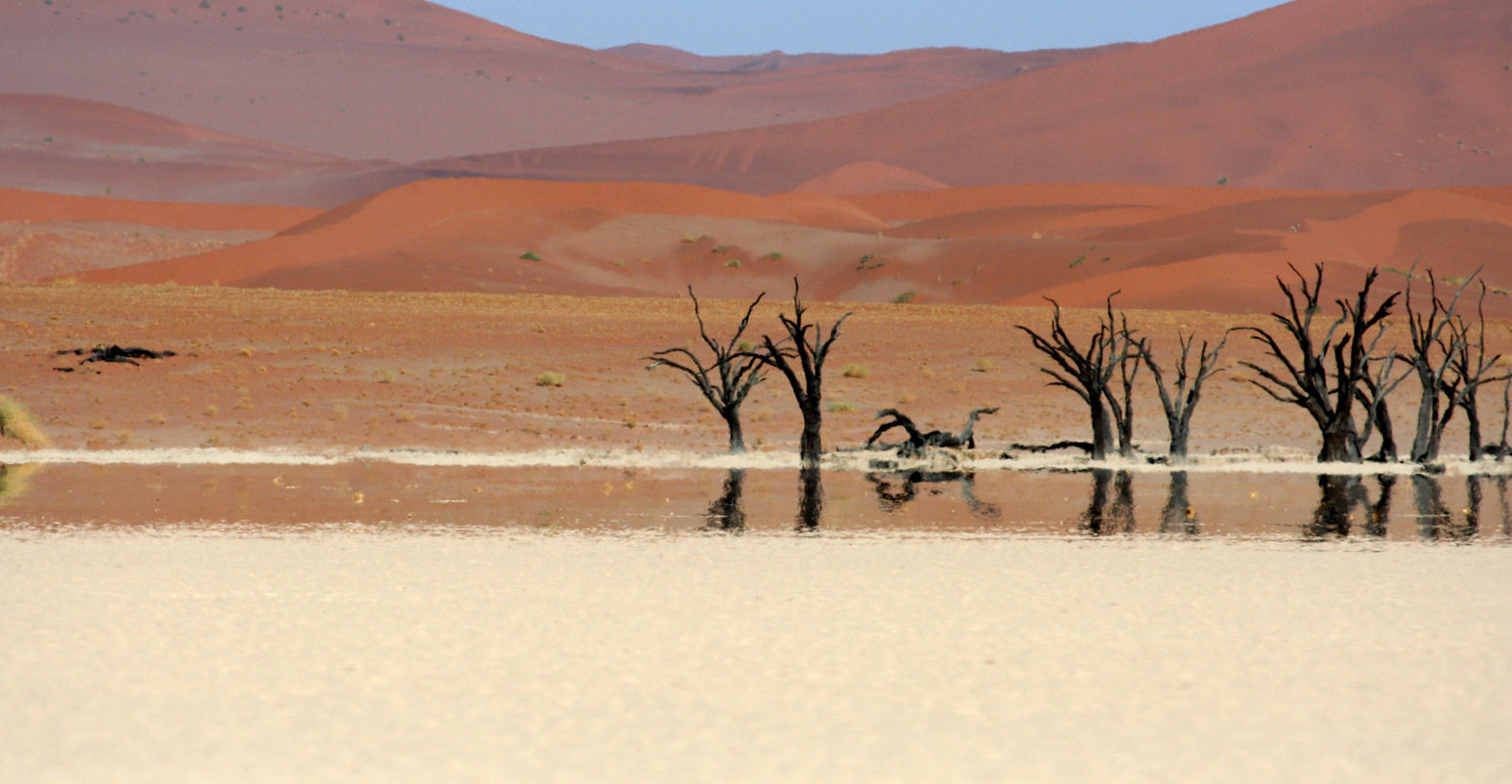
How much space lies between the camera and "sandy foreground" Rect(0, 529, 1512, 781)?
7133mm

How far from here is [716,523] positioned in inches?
591

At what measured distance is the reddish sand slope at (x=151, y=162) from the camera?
127 meters

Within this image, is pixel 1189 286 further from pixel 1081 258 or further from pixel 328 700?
pixel 328 700

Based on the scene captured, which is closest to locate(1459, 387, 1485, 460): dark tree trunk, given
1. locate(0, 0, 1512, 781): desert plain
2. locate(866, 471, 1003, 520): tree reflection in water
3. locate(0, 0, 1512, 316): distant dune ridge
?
locate(0, 0, 1512, 781): desert plain

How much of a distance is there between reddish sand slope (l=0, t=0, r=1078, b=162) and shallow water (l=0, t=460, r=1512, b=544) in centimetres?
13094

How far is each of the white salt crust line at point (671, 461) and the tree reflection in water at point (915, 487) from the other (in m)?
0.60

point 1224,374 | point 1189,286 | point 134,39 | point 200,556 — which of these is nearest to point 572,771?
point 200,556

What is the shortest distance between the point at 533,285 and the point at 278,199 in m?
74.6

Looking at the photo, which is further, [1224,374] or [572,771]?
[1224,374]

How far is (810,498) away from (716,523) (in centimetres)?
242

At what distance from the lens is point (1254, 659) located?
916cm

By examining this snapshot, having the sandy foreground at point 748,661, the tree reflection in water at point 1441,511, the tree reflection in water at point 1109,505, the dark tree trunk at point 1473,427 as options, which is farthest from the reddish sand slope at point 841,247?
the sandy foreground at point 748,661

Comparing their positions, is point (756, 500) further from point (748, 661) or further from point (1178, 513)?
point (748, 661)

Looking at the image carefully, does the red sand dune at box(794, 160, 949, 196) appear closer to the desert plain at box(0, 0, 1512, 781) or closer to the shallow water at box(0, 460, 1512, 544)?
the desert plain at box(0, 0, 1512, 781)
